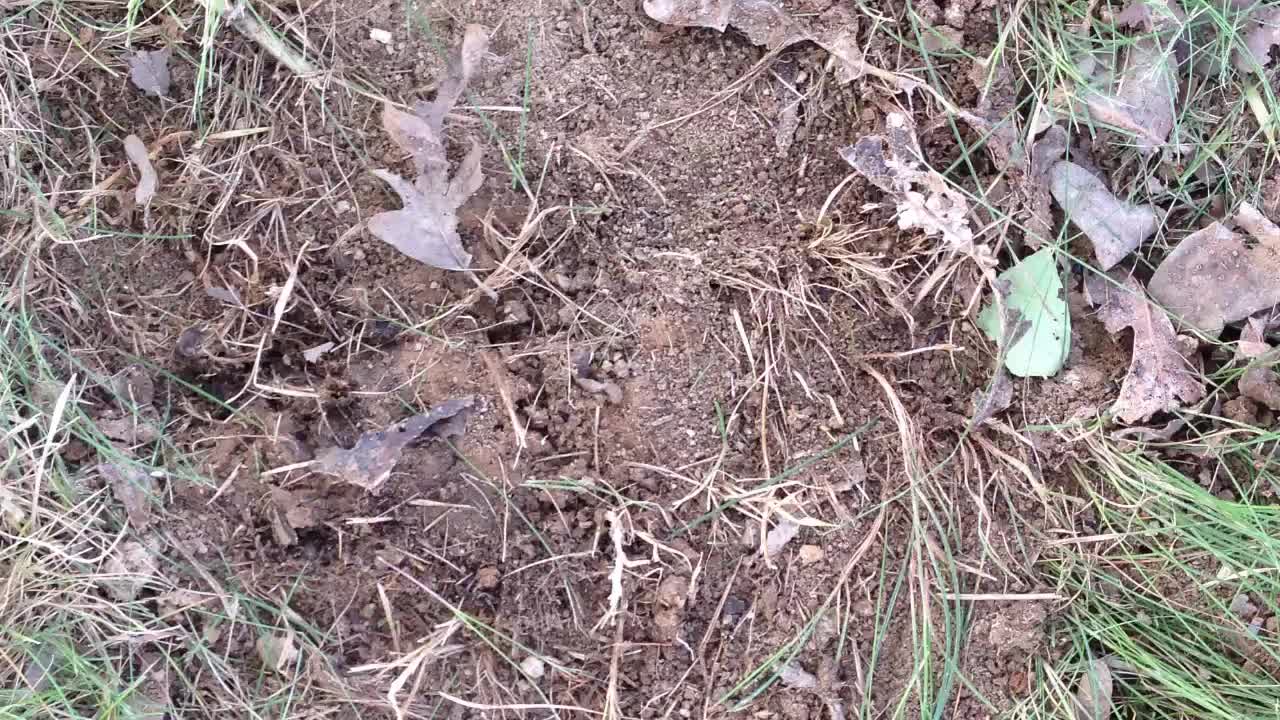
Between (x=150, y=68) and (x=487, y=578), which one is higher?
(x=150, y=68)

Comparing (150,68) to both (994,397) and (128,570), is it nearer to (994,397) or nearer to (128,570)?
(128,570)

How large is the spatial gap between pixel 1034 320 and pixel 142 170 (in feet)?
6.31

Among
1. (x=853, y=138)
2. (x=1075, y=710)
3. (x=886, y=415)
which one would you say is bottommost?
(x=1075, y=710)

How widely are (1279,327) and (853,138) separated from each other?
3.31 ft

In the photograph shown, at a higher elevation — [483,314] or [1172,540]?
[483,314]

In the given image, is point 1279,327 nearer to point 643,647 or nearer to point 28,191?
point 643,647

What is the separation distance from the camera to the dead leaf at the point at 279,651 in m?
1.70

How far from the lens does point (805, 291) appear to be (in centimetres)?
177

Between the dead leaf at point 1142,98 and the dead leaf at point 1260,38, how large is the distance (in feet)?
0.57

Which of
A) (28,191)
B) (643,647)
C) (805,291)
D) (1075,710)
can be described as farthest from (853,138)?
(28,191)

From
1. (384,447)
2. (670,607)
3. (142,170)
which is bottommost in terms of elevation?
(670,607)

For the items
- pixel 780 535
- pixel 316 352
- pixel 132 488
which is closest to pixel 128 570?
pixel 132 488

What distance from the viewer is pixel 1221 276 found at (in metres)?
1.77

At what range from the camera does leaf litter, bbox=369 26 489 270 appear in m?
1.69
